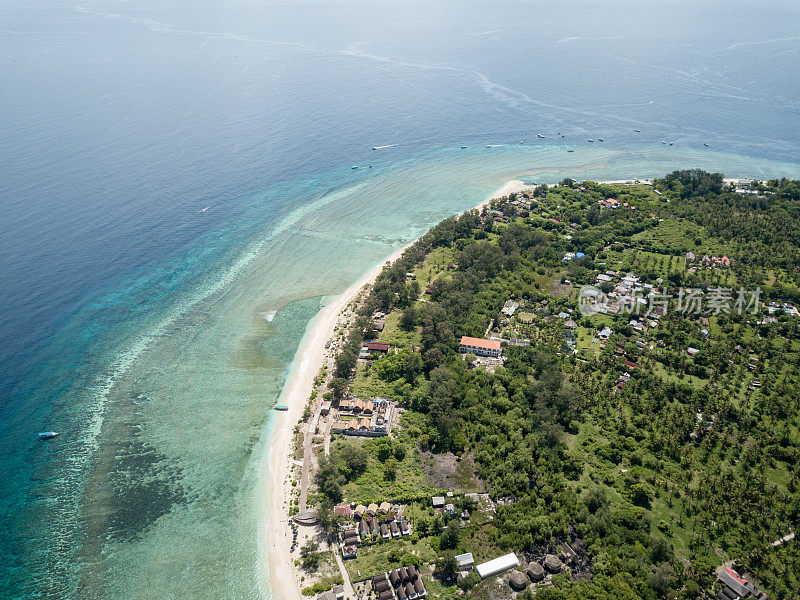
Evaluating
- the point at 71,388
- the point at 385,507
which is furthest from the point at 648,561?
the point at 71,388

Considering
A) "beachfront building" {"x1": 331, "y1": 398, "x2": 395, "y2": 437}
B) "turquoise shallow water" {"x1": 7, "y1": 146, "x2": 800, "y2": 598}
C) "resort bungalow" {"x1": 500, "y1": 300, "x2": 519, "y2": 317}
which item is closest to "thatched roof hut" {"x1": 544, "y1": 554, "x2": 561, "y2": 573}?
"beachfront building" {"x1": 331, "y1": 398, "x2": 395, "y2": 437}

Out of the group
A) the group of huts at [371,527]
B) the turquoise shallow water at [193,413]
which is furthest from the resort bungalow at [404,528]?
the turquoise shallow water at [193,413]

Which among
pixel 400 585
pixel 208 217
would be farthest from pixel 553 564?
pixel 208 217

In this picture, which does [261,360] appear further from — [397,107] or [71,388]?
[397,107]

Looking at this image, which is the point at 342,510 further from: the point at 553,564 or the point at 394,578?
the point at 553,564

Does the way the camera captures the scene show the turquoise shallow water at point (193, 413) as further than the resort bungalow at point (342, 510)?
No

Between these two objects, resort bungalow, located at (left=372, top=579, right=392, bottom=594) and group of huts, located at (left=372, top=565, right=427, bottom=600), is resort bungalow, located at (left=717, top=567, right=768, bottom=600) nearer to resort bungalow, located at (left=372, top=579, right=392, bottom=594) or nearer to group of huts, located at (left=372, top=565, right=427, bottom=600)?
group of huts, located at (left=372, top=565, right=427, bottom=600)

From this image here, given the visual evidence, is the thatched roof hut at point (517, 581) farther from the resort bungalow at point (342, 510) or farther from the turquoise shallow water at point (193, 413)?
the turquoise shallow water at point (193, 413)
